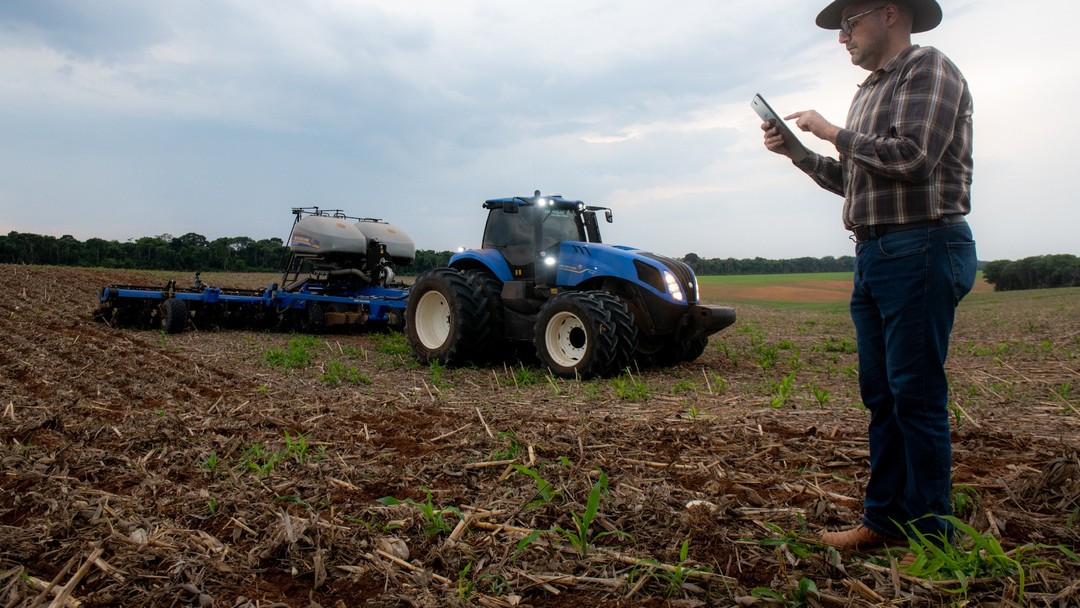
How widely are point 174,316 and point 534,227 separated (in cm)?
640

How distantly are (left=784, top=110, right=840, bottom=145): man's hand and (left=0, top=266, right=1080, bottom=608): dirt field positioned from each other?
55.4 inches

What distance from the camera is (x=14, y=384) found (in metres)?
6.45

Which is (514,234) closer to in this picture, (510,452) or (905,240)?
(510,452)

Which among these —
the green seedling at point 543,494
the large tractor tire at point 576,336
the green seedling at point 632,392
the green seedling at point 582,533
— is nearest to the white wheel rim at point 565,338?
the large tractor tire at point 576,336

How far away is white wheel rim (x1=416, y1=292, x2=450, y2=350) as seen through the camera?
9.52 metres

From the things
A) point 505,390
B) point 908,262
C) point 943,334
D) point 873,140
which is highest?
point 873,140

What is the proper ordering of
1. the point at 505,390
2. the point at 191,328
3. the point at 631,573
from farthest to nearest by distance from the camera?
the point at 191,328
the point at 505,390
the point at 631,573

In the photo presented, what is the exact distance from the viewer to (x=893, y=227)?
2.54 metres

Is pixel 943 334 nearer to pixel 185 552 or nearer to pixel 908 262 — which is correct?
pixel 908 262

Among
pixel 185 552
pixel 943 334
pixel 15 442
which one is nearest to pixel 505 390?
pixel 15 442

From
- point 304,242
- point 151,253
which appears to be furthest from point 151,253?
point 304,242

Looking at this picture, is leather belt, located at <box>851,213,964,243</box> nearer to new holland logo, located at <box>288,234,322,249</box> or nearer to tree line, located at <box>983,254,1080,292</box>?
new holland logo, located at <box>288,234,322,249</box>

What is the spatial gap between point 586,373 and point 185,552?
5.14 metres

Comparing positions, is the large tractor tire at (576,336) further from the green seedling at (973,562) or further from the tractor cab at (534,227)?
the green seedling at (973,562)
